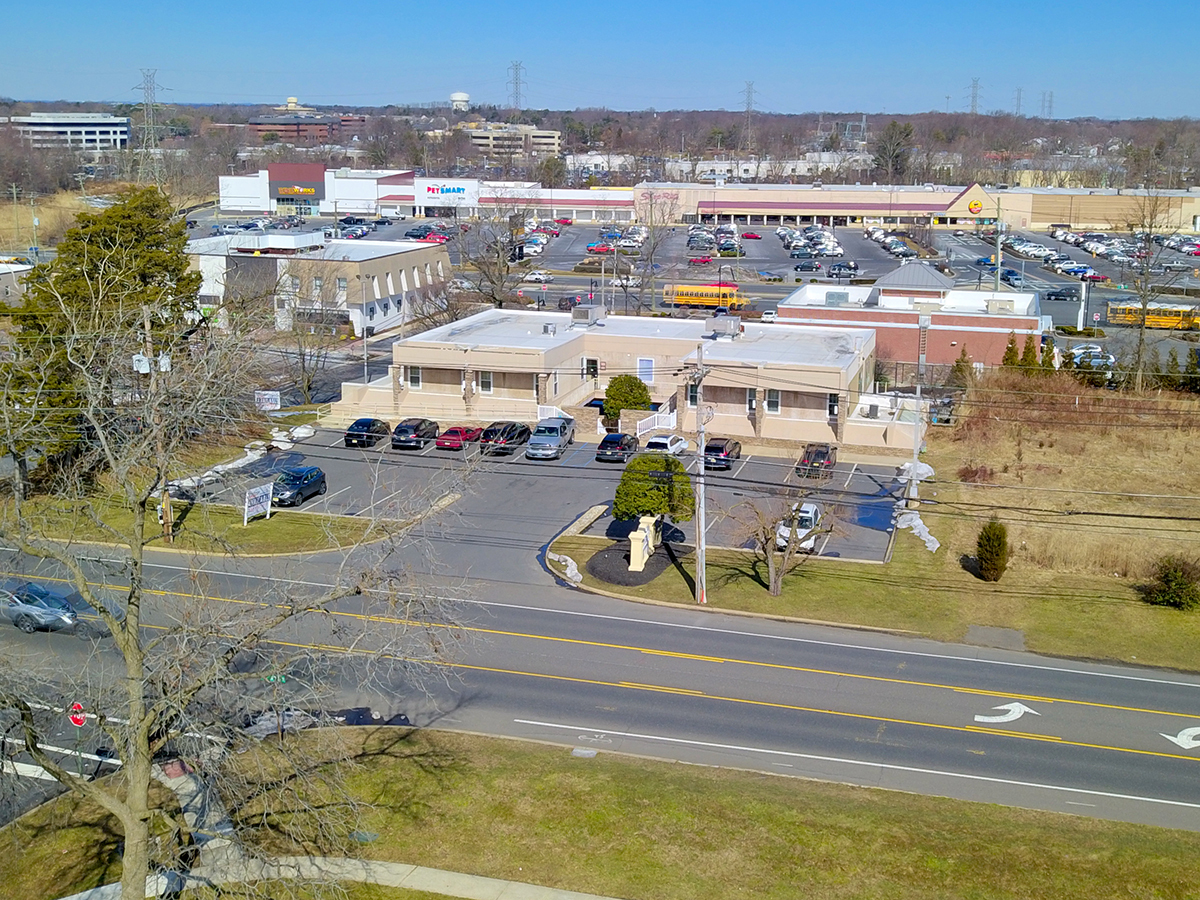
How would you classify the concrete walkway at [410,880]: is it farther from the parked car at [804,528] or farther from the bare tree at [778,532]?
the parked car at [804,528]

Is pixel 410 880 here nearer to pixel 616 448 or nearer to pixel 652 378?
pixel 616 448

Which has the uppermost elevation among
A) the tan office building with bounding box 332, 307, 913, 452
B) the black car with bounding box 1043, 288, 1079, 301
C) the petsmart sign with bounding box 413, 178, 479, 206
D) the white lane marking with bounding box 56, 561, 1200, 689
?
the petsmart sign with bounding box 413, 178, 479, 206

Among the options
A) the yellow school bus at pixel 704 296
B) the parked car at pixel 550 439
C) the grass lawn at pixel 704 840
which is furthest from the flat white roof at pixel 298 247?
the grass lawn at pixel 704 840

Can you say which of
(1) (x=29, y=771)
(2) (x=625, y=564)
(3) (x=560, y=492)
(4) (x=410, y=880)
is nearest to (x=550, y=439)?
(3) (x=560, y=492)

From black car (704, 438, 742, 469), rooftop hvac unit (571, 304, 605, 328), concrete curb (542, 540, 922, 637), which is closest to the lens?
concrete curb (542, 540, 922, 637)

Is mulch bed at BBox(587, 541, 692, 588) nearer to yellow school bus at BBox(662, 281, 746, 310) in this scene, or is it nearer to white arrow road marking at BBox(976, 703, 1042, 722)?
white arrow road marking at BBox(976, 703, 1042, 722)

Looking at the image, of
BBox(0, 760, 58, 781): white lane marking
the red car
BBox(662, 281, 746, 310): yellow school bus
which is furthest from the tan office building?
BBox(0, 760, 58, 781): white lane marking

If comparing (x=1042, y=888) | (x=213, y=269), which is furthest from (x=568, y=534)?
(x=213, y=269)
